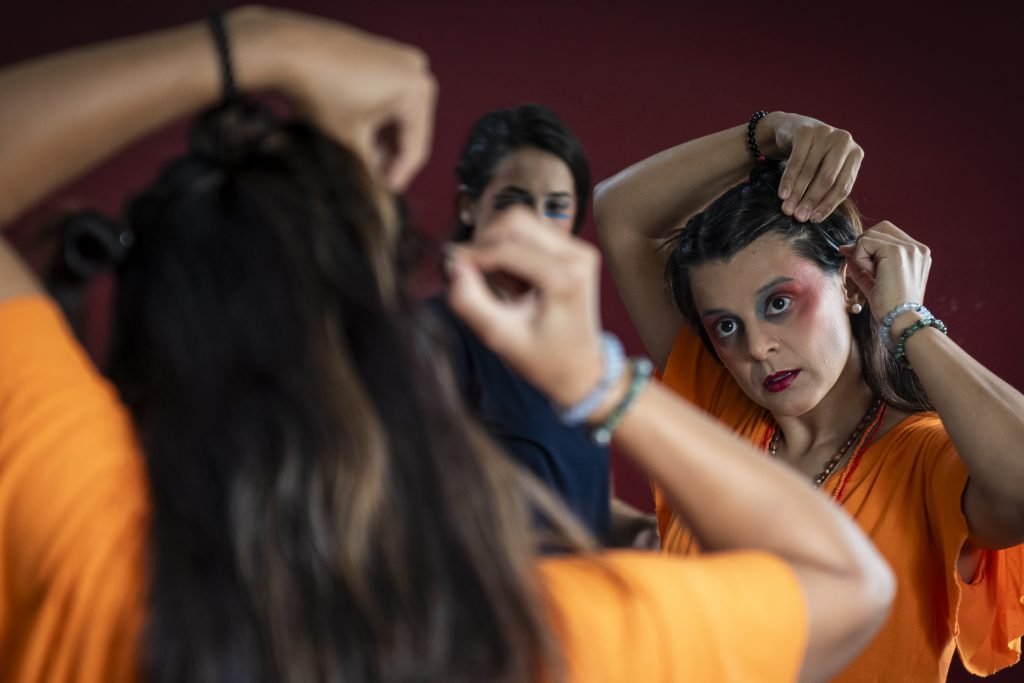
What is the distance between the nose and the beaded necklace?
5.4 inches

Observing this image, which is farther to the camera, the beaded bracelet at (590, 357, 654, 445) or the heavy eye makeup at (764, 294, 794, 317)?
the heavy eye makeup at (764, 294, 794, 317)

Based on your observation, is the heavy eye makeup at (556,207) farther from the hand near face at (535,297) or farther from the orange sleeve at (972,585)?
the hand near face at (535,297)

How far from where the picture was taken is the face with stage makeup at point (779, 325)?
1.15 m

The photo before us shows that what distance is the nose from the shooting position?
1152 mm

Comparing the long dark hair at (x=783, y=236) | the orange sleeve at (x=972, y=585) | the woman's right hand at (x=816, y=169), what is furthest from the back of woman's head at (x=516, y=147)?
the orange sleeve at (x=972, y=585)

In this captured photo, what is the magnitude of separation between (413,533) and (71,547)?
0.15 meters

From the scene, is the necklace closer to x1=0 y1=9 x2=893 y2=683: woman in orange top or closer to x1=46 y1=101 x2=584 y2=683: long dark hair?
x1=0 y1=9 x2=893 y2=683: woman in orange top

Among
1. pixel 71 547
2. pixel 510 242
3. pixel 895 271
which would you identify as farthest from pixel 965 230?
pixel 71 547

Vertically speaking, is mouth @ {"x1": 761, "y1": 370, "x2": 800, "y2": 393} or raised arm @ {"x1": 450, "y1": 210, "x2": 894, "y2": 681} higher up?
raised arm @ {"x1": 450, "y1": 210, "x2": 894, "y2": 681}

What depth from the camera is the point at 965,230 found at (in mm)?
2039

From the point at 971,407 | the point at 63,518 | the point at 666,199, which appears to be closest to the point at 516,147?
the point at 666,199

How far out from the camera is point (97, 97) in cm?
50

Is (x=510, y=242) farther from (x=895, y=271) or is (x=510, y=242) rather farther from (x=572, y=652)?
(x=895, y=271)

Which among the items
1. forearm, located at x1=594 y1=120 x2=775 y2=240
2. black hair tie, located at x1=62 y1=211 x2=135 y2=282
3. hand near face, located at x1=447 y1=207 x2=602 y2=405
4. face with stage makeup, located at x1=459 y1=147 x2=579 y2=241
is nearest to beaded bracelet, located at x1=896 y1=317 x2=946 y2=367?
forearm, located at x1=594 y1=120 x2=775 y2=240
